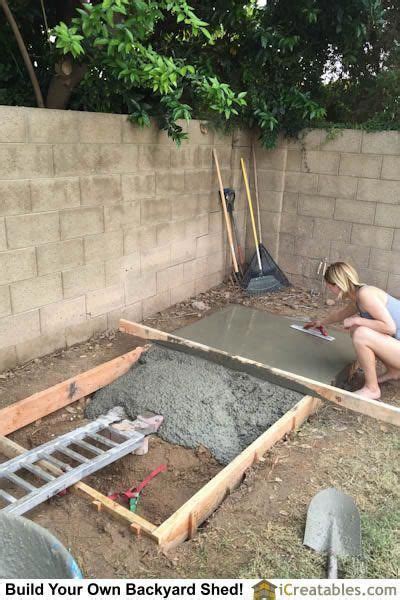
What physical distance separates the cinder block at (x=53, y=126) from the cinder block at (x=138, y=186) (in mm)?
655

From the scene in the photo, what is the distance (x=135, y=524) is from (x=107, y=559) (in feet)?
0.57

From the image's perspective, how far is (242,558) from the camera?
206 cm

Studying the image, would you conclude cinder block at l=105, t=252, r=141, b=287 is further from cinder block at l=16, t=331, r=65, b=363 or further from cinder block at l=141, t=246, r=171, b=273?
cinder block at l=16, t=331, r=65, b=363

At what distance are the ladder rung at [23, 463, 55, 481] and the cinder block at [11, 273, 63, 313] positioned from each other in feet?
4.53

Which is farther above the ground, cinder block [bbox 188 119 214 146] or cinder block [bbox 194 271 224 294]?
cinder block [bbox 188 119 214 146]

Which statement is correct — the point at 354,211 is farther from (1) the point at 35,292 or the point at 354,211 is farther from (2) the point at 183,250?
(1) the point at 35,292

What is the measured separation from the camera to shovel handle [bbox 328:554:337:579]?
1.93 metres

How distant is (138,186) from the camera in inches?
171

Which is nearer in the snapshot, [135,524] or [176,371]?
[135,524]

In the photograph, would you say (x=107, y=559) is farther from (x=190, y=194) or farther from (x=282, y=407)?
(x=190, y=194)

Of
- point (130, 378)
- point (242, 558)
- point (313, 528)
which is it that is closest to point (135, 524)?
point (242, 558)

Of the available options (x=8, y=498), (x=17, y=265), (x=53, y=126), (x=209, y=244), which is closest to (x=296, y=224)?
(x=209, y=244)

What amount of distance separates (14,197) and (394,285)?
3860 mm

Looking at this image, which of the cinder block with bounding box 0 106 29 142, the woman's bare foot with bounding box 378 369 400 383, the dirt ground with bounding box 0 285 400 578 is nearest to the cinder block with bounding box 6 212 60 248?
the cinder block with bounding box 0 106 29 142
